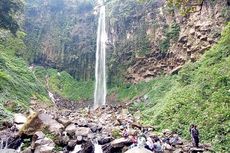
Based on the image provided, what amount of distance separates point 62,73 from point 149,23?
14.1 metres

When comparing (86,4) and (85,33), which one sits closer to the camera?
(85,33)

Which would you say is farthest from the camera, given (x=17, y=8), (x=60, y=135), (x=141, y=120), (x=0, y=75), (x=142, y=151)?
(x=17, y=8)

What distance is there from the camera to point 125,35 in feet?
142

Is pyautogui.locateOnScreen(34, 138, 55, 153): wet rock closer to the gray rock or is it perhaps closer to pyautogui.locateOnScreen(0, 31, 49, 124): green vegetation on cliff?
the gray rock

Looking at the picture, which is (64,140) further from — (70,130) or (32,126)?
(32,126)

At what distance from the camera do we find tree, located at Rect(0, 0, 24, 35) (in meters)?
31.9

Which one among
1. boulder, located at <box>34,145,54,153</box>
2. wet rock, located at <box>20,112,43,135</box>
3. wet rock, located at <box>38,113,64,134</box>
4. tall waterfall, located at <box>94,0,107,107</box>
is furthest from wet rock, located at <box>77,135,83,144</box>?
tall waterfall, located at <box>94,0,107,107</box>

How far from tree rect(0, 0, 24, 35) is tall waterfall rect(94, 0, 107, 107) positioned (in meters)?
12.0

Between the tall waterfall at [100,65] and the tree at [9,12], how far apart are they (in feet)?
39.5

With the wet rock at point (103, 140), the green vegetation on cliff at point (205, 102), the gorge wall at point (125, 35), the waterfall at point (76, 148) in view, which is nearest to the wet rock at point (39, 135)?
the waterfall at point (76, 148)

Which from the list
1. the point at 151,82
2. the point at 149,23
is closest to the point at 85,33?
the point at 149,23

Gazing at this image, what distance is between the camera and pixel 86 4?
5441cm

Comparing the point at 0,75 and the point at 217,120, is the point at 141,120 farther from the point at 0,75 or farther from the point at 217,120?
the point at 0,75

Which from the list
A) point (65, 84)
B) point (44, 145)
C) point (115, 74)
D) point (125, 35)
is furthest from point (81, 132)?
point (125, 35)
